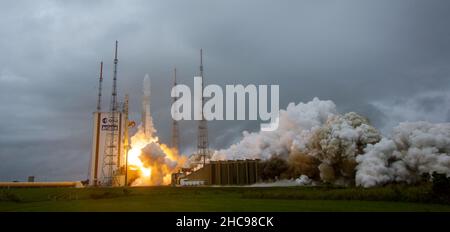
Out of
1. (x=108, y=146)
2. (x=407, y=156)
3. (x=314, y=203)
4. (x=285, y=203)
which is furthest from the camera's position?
(x=108, y=146)

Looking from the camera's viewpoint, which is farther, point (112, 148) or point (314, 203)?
point (112, 148)

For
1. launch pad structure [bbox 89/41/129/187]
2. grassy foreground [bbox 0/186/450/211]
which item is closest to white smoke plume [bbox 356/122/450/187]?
grassy foreground [bbox 0/186/450/211]

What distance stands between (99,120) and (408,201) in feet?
274

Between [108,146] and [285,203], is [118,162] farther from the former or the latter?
[285,203]

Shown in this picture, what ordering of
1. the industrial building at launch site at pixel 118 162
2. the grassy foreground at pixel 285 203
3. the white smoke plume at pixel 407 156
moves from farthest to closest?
the industrial building at launch site at pixel 118 162, the white smoke plume at pixel 407 156, the grassy foreground at pixel 285 203

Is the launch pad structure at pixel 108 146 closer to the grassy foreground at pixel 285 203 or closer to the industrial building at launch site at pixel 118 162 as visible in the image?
the industrial building at launch site at pixel 118 162

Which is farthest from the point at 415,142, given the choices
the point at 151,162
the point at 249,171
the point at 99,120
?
the point at 99,120

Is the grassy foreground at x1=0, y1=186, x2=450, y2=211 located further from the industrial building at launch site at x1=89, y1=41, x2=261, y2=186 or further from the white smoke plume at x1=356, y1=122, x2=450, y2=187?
the industrial building at launch site at x1=89, y1=41, x2=261, y2=186

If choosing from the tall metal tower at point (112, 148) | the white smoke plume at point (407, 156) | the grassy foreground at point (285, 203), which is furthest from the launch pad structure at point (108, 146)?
the white smoke plume at point (407, 156)

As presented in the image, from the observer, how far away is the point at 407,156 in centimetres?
6353

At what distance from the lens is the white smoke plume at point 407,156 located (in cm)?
6028

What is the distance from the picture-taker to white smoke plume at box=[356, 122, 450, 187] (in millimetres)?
60281

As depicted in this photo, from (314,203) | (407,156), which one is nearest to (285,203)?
(314,203)

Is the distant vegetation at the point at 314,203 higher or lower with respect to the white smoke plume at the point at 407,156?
lower
